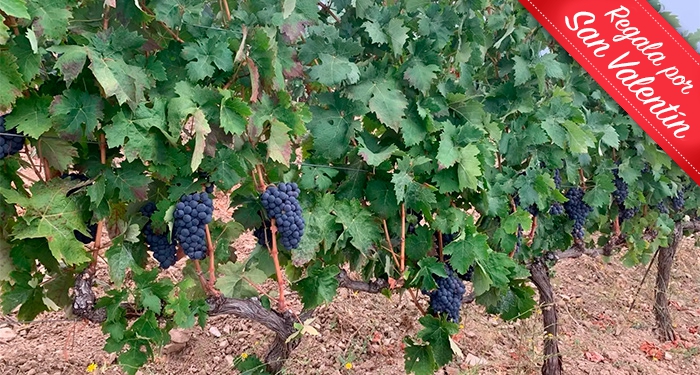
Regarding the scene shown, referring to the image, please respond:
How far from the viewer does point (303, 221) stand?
1726 mm

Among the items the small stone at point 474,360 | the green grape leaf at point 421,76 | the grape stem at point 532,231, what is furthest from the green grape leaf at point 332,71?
the small stone at point 474,360

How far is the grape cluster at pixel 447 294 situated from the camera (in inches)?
83.7

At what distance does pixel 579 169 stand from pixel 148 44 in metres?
2.36

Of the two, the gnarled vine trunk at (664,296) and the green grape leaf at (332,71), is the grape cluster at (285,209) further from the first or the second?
the gnarled vine trunk at (664,296)

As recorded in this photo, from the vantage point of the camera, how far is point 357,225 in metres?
1.92

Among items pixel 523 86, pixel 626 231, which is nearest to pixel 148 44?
pixel 523 86

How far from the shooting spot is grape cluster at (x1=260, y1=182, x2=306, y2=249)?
167cm

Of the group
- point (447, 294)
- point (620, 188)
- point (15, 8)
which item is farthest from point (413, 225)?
point (620, 188)

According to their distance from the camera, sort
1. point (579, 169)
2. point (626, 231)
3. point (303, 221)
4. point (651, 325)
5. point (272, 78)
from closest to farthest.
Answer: point (272, 78) < point (303, 221) < point (579, 169) < point (626, 231) < point (651, 325)

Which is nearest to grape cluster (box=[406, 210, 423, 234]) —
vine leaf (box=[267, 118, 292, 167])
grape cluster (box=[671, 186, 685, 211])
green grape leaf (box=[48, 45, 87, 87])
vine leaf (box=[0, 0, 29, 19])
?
vine leaf (box=[267, 118, 292, 167])

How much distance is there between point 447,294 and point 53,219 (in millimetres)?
1289

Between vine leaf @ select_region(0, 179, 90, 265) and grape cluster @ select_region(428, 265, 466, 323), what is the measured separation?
3.87ft

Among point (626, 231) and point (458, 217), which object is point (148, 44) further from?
point (626, 231)

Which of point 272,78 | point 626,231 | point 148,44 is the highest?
point 272,78
